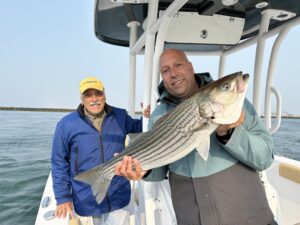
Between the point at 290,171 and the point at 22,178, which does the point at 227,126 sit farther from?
the point at 22,178

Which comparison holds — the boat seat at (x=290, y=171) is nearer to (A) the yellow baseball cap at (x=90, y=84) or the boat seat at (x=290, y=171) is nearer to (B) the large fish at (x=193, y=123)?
(B) the large fish at (x=193, y=123)

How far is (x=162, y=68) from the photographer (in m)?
2.45

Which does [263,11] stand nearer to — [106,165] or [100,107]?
[100,107]

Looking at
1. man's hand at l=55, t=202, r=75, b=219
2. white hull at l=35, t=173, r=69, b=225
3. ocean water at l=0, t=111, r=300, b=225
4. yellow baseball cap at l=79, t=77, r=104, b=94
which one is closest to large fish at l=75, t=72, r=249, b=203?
yellow baseball cap at l=79, t=77, r=104, b=94

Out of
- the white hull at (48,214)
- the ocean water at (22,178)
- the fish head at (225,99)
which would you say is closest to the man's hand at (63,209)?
the white hull at (48,214)

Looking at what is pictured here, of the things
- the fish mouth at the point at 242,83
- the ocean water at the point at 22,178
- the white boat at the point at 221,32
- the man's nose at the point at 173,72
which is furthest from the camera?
the ocean water at the point at 22,178

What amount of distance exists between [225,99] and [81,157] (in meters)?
2.09

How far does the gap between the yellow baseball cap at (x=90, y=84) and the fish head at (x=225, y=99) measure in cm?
181

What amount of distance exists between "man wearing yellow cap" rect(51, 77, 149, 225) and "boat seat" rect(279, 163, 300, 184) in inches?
82.1

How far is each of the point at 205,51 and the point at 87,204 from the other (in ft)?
11.0

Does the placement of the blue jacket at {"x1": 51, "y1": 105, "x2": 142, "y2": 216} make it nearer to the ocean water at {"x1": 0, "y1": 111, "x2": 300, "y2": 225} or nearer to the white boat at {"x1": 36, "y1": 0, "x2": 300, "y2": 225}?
the white boat at {"x1": 36, "y1": 0, "x2": 300, "y2": 225}

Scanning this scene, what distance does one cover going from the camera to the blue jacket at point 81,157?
3305 millimetres

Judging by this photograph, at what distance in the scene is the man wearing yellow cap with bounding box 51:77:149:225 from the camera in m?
3.30

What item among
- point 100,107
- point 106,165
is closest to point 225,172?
point 106,165
